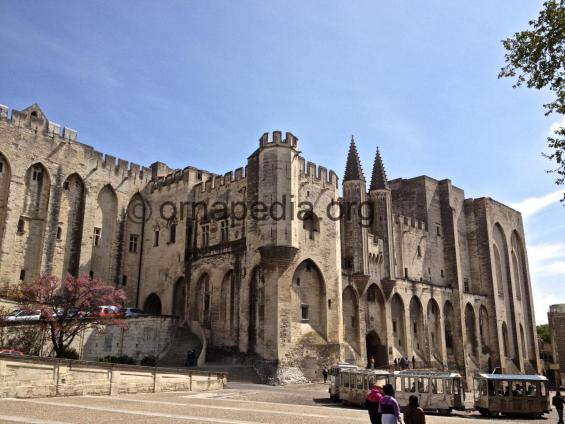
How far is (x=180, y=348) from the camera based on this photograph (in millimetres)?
29156

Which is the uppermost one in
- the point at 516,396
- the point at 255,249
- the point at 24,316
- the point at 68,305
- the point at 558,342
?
the point at 255,249

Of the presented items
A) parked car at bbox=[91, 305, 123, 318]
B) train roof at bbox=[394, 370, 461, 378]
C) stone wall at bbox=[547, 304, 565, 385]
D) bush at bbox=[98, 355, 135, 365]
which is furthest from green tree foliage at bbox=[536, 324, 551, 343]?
parked car at bbox=[91, 305, 123, 318]

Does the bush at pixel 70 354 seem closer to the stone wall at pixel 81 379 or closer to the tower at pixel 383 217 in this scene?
the stone wall at pixel 81 379

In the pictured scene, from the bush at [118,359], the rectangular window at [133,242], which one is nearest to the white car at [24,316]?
the bush at [118,359]

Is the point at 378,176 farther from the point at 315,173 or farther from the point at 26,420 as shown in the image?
the point at 26,420

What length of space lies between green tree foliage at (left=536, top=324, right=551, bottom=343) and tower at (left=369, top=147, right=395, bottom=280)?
45.1 metres

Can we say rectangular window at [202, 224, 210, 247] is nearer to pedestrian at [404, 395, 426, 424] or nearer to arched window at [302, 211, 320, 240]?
arched window at [302, 211, 320, 240]

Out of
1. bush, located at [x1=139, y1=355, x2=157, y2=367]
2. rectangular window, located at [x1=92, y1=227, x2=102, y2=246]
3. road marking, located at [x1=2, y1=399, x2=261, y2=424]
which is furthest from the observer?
rectangular window, located at [x1=92, y1=227, x2=102, y2=246]

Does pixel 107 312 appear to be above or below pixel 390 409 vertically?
above

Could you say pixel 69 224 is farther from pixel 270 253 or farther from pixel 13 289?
pixel 270 253

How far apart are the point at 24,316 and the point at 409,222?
2951 centimetres

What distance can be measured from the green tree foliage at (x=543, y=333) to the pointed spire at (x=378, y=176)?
46.4m

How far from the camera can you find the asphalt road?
11.8 meters

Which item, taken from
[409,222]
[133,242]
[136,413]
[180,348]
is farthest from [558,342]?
[136,413]
